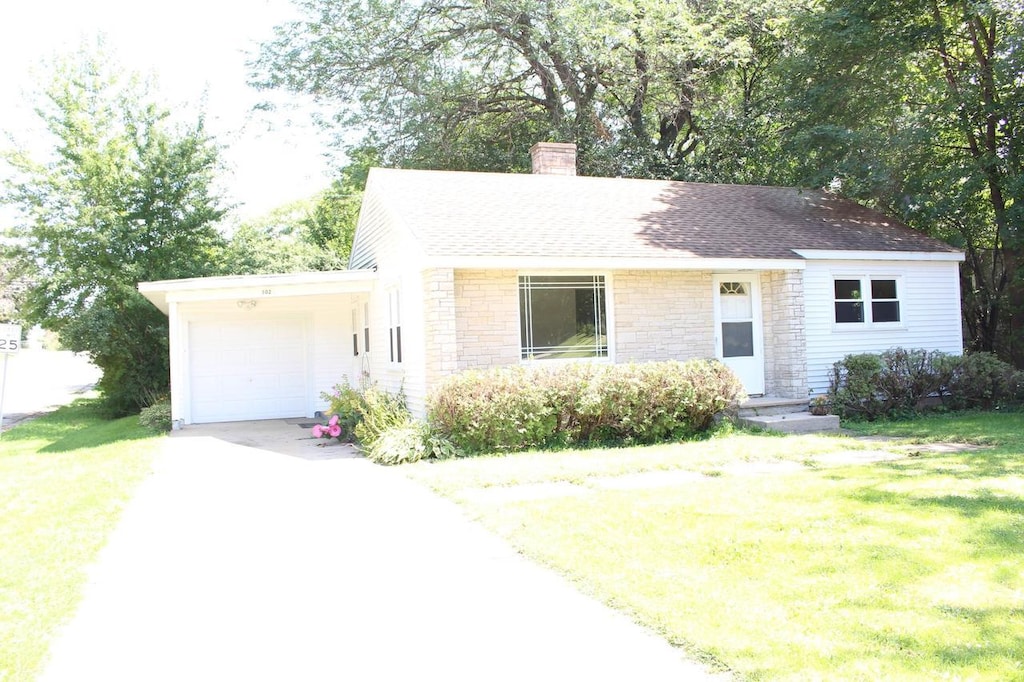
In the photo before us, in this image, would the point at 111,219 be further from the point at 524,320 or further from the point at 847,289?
the point at 847,289

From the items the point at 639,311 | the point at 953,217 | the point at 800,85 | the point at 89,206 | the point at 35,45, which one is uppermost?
the point at 35,45

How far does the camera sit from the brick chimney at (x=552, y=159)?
1714 cm

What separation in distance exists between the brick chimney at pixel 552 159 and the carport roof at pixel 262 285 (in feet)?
16.1

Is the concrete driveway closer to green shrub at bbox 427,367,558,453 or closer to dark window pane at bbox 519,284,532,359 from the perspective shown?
green shrub at bbox 427,367,558,453

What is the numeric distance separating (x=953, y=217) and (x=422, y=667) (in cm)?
1665

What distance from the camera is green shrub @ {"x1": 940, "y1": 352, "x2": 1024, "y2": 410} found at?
13750mm

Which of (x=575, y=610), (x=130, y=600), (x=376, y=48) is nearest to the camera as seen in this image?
(x=575, y=610)

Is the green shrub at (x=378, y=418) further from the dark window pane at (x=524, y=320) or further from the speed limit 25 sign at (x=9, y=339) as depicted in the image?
the speed limit 25 sign at (x=9, y=339)

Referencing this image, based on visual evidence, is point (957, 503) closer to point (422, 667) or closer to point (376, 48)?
point (422, 667)

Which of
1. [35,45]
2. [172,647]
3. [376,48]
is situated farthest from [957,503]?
[35,45]

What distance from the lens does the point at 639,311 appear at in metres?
13.0

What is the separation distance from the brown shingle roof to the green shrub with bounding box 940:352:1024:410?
2.46 m

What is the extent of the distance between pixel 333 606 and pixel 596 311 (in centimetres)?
866

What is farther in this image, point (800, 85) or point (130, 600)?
point (800, 85)
